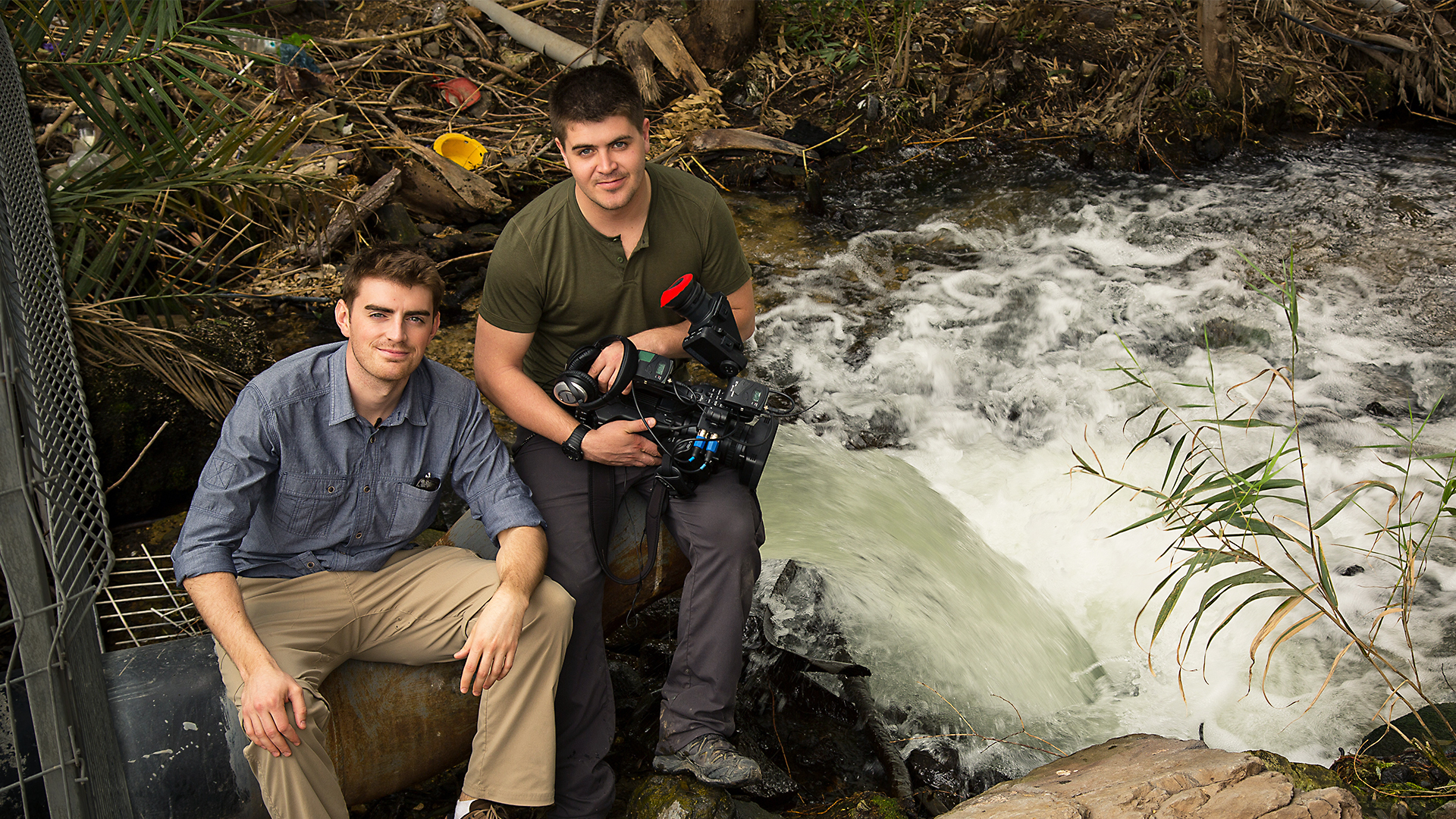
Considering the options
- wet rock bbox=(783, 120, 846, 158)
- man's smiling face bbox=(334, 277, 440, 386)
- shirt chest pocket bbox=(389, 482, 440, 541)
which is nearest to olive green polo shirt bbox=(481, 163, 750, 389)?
man's smiling face bbox=(334, 277, 440, 386)

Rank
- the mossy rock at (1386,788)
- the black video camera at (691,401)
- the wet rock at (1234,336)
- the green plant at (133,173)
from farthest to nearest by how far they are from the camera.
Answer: the wet rock at (1234,336)
the green plant at (133,173)
the black video camera at (691,401)
the mossy rock at (1386,788)

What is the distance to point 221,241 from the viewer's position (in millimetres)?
4898

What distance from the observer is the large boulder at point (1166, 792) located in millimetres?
2031

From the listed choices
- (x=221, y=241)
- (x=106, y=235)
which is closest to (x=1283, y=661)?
(x=106, y=235)

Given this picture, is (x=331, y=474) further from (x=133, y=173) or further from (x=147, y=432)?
(x=133, y=173)

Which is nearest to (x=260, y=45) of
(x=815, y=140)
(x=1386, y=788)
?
(x=815, y=140)

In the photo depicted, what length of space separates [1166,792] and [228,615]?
6.82 feet

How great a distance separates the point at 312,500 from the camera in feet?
7.72

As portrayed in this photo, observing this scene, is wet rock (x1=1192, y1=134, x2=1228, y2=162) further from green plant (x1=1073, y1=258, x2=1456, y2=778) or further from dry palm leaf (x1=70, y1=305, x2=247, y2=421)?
dry palm leaf (x1=70, y1=305, x2=247, y2=421)

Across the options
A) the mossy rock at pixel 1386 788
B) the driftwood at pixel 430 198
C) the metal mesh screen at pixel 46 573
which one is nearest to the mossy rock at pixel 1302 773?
the mossy rock at pixel 1386 788

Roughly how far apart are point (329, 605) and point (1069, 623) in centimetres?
256

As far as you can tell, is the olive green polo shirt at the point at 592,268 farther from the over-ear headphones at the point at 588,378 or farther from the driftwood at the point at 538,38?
the driftwood at the point at 538,38

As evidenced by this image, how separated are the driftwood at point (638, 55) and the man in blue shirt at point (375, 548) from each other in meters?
4.49

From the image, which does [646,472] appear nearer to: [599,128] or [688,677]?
[688,677]
